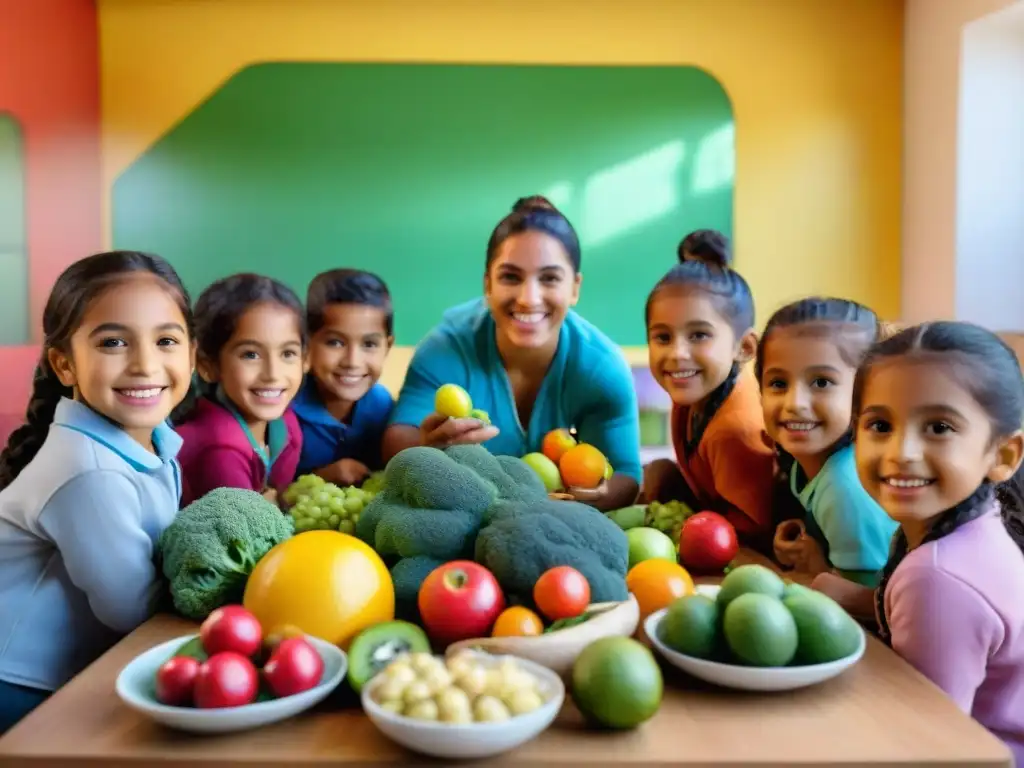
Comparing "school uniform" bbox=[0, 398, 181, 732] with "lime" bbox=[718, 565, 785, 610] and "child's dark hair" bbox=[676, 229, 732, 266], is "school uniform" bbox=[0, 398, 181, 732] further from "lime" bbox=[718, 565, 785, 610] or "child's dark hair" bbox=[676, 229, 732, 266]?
"child's dark hair" bbox=[676, 229, 732, 266]

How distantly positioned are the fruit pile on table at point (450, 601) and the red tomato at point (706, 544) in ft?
0.28

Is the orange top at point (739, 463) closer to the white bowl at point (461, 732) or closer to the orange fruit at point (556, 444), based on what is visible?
the orange fruit at point (556, 444)

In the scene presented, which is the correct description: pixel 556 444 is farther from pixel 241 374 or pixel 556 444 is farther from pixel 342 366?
pixel 241 374

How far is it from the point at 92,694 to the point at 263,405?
965 millimetres

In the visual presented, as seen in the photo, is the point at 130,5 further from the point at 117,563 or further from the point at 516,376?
the point at 117,563

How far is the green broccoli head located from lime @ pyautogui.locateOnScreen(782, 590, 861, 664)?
0.19 metres

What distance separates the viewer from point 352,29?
396 cm

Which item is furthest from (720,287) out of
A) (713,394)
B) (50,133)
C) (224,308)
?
(50,133)

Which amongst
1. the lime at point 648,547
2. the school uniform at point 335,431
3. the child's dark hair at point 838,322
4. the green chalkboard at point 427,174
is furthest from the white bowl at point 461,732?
the green chalkboard at point 427,174

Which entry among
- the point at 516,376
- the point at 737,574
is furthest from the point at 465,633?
the point at 516,376

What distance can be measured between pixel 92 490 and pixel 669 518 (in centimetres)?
84

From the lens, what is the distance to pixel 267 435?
1996 millimetres

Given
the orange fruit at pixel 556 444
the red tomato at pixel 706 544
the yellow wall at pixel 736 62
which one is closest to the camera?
the red tomato at pixel 706 544

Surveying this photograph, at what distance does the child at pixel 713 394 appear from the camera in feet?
5.45
